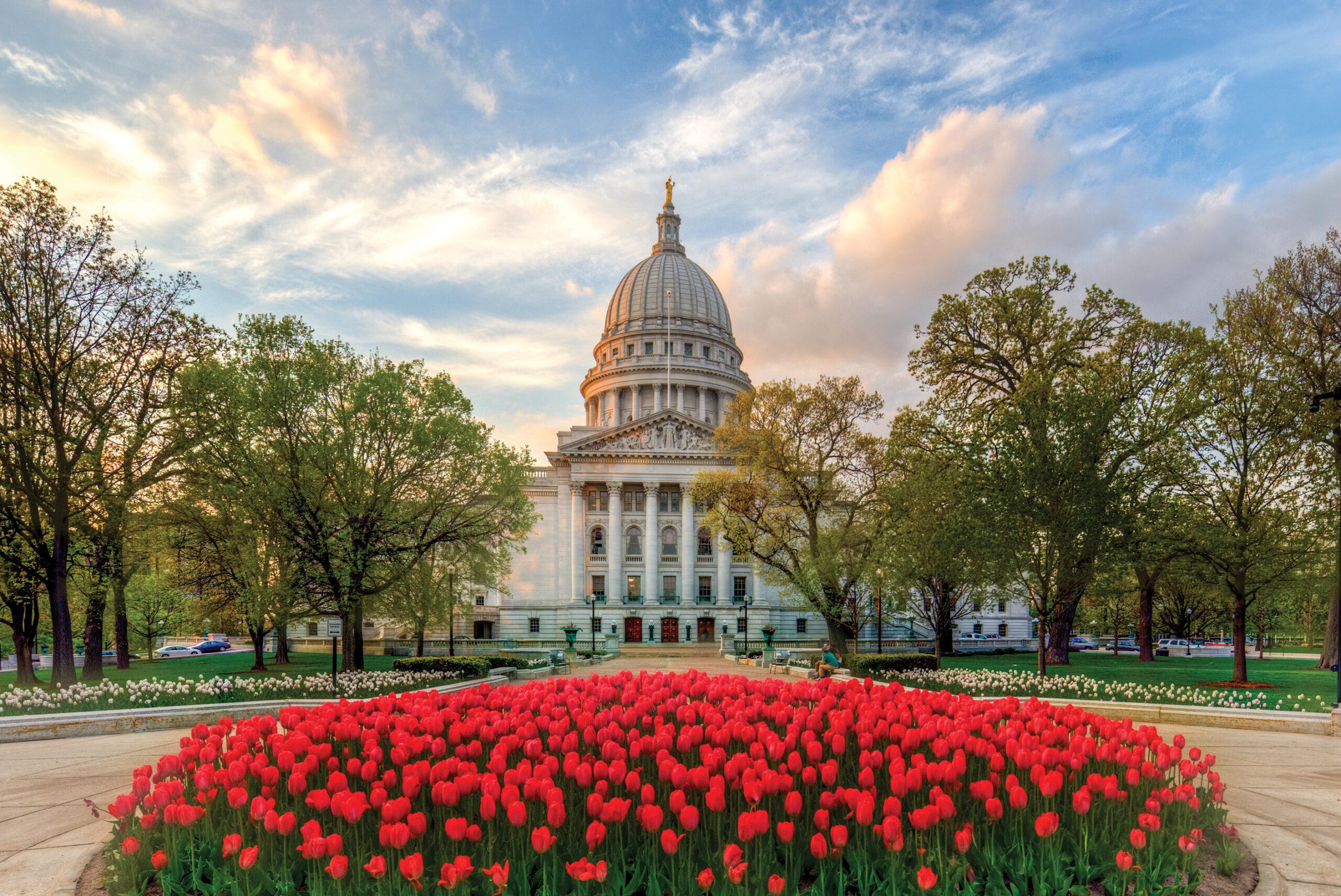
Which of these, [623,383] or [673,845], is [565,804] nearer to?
[673,845]

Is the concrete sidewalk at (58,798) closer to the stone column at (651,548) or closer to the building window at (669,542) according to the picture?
the stone column at (651,548)

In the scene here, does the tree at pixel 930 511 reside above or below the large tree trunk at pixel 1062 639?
above

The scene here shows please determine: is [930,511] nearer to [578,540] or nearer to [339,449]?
[339,449]

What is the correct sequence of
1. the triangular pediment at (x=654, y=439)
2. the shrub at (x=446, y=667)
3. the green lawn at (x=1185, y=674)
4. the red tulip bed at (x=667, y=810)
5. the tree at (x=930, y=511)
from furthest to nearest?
the triangular pediment at (x=654, y=439) < the tree at (x=930, y=511) < the shrub at (x=446, y=667) < the green lawn at (x=1185, y=674) < the red tulip bed at (x=667, y=810)

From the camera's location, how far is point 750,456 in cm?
4003

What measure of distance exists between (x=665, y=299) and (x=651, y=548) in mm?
43588

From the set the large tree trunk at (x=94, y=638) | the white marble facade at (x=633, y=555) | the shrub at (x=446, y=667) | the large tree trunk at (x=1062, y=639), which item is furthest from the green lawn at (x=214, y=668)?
the large tree trunk at (x=1062, y=639)

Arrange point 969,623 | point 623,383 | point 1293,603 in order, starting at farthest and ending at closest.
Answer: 1. point 623,383
2. point 969,623
3. point 1293,603

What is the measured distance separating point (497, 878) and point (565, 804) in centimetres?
182

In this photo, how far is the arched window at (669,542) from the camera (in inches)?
3041

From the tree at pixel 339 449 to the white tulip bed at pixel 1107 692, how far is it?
17286mm

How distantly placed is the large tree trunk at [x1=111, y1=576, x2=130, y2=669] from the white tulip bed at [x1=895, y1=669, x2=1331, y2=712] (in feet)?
89.3

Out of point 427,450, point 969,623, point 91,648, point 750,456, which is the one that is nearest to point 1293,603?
point 969,623

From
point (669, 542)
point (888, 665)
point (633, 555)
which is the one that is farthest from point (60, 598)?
point (669, 542)
